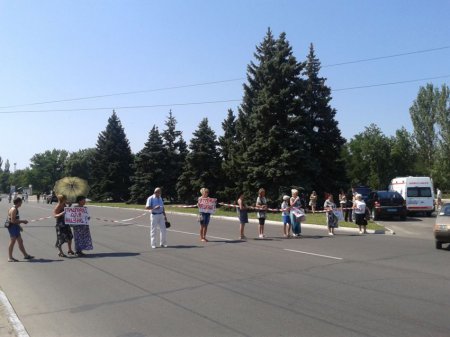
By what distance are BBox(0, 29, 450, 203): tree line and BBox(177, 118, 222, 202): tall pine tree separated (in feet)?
0.33

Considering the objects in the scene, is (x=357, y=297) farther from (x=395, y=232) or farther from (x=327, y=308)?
(x=395, y=232)

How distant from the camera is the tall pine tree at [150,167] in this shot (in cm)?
5897

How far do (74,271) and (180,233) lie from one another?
30.9 feet

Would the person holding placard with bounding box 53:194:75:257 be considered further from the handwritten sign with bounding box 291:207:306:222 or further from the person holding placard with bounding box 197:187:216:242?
the handwritten sign with bounding box 291:207:306:222

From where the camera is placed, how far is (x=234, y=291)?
8.66m

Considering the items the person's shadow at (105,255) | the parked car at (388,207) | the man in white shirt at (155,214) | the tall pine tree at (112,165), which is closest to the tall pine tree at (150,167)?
the tall pine tree at (112,165)

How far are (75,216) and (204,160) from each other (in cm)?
3499

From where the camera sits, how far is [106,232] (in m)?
21.1

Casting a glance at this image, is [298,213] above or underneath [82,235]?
above

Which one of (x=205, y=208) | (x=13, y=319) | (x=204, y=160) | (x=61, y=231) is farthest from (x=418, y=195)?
(x=13, y=319)

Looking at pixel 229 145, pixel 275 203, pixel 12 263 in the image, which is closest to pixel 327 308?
pixel 12 263

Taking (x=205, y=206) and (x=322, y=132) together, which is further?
(x=322, y=132)

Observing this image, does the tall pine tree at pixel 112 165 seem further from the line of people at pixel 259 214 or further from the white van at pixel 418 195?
the line of people at pixel 259 214

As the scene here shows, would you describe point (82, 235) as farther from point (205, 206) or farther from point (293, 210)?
point (293, 210)
